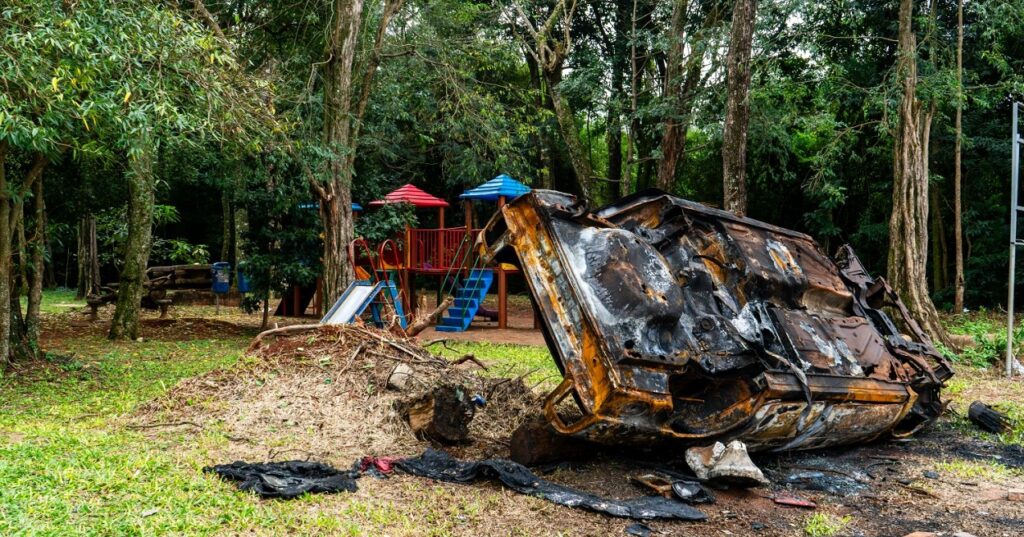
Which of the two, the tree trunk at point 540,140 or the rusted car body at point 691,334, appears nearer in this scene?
the rusted car body at point 691,334

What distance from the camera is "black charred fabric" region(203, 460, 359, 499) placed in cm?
472

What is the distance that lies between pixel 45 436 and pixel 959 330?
15.7 meters

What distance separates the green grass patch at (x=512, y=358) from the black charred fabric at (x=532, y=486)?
3442 mm

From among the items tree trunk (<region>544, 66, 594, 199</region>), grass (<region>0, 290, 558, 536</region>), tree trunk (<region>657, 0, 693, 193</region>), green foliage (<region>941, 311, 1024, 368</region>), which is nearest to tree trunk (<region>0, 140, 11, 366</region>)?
grass (<region>0, 290, 558, 536</region>)

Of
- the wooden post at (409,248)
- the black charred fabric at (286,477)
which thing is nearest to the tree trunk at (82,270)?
the wooden post at (409,248)

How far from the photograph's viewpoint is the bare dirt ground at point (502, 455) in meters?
4.61

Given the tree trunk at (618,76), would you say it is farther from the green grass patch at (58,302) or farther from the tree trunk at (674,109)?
the green grass patch at (58,302)

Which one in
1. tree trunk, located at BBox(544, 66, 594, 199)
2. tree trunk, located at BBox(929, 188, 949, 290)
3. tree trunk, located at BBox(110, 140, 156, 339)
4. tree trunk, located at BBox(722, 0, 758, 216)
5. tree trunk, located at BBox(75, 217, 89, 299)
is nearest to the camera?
tree trunk, located at BBox(722, 0, 758, 216)

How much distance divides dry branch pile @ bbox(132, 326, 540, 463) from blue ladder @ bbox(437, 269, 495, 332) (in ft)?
26.9

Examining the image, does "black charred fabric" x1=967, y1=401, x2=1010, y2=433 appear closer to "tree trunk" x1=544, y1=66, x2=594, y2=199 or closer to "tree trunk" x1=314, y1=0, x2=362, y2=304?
"tree trunk" x1=314, y1=0, x2=362, y2=304

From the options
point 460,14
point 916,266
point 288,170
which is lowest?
point 916,266

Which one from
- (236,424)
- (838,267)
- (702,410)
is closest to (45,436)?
(236,424)

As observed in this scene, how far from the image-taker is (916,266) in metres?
13.6

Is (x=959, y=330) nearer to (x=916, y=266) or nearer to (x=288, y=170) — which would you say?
(x=916, y=266)
